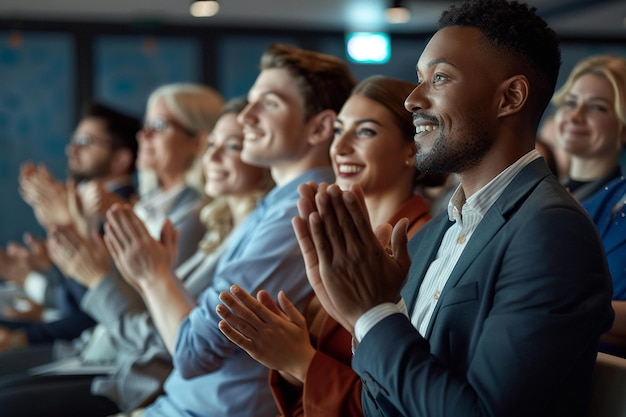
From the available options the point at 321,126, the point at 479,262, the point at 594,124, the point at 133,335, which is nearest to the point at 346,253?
→ the point at 479,262

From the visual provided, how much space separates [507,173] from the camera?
4.12 feet

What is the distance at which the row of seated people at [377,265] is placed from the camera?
3.53ft

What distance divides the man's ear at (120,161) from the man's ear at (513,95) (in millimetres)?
2995

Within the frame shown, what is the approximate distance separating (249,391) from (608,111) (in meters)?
1.23

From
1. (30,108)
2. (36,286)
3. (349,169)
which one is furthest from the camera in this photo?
(30,108)

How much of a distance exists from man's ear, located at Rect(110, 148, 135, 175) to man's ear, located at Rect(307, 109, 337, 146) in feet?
6.75

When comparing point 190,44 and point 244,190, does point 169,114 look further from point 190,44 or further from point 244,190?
point 190,44

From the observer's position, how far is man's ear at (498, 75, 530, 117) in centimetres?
124

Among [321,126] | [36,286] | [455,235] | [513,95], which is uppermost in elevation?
[513,95]

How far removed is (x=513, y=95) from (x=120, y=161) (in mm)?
3011

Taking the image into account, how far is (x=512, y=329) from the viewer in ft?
3.46

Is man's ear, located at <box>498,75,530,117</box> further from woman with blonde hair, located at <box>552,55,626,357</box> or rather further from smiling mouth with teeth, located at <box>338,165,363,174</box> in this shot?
woman with blonde hair, located at <box>552,55,626,357</box>

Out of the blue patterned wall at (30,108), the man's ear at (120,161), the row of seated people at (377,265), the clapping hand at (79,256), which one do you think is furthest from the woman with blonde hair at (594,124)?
the blue patterned wall at (30,108)

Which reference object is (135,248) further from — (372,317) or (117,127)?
(117,127)
